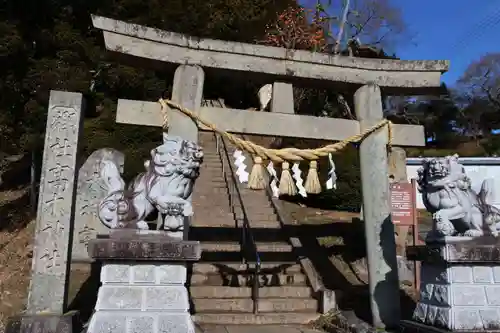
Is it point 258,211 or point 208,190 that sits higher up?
point 208,190

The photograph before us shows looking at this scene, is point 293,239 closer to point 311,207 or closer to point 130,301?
point 311,207

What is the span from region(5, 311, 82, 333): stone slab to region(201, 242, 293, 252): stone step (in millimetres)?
3742

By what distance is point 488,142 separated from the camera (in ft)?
97.8

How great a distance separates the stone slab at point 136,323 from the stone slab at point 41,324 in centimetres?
157

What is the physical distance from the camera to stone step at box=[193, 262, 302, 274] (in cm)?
818

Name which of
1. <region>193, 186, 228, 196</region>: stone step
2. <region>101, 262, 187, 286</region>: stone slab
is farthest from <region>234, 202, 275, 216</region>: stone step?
<region>101, 262, 187, 286</region>: stone slab

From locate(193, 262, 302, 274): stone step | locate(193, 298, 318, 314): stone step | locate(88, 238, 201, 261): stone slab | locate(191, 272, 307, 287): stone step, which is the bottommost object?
locate(193, 298, 318, 314): stone step

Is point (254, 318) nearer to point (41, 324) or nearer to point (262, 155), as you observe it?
point (262, 155)

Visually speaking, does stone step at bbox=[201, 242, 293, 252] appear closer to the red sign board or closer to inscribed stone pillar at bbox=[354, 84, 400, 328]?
the red sign board

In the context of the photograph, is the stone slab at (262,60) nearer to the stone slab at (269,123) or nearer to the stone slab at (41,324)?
the stone slab at (269,123)

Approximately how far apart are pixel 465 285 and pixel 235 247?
5.21 metres

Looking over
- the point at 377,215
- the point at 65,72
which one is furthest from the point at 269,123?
the point at 65,72

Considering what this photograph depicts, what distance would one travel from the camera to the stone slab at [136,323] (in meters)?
4.33

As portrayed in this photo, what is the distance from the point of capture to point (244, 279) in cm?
809
